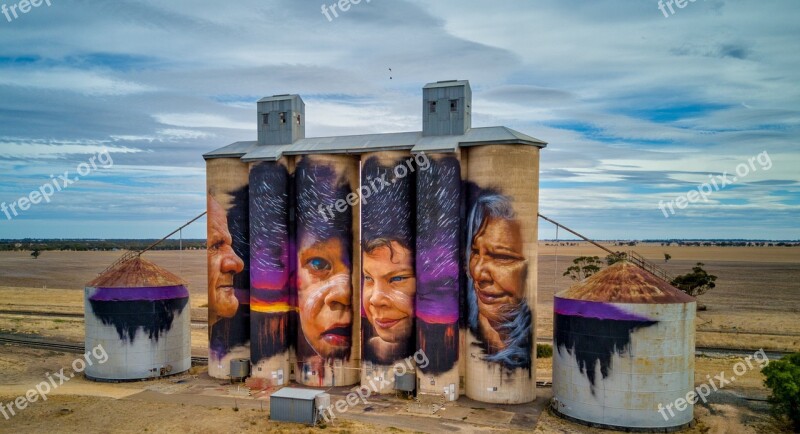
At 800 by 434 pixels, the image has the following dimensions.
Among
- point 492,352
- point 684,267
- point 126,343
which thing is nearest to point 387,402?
point 492,352

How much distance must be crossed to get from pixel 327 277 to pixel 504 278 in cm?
1288

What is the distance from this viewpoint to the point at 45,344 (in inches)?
2219

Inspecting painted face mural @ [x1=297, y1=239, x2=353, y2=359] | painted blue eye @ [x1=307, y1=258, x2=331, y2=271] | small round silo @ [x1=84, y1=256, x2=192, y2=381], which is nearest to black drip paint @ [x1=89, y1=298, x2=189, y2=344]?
small round silo @ [x1=84, y1=256, x2=192, y2=381]

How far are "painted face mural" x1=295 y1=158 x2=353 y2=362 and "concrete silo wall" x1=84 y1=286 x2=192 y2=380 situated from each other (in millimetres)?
11739

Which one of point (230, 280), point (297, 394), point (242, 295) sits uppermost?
point (230, 280)

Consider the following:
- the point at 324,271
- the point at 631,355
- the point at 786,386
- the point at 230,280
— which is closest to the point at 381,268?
the point at 324,271

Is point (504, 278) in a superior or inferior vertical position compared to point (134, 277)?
superior

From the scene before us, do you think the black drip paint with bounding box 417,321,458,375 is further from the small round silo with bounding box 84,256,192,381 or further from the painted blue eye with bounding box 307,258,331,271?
the small round silo with bounding box 84,256,192,381

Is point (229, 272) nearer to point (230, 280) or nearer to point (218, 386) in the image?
point (230, 280)

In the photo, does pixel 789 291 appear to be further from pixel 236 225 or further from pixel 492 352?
pixel 236 225

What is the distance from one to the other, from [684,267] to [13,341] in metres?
143

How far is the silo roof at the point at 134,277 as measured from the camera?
44781mm

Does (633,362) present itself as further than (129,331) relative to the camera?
A: No

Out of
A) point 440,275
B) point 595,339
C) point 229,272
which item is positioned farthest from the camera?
point 229,272
